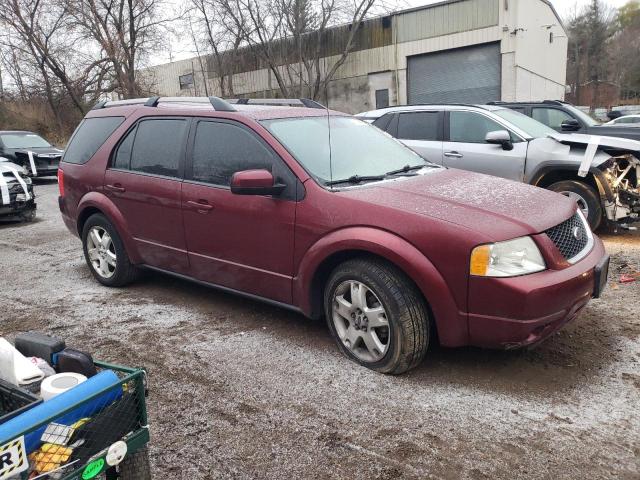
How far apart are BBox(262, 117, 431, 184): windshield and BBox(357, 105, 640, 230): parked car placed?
2.91 m

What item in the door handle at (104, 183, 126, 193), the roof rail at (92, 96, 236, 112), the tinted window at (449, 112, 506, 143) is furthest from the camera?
the tinted window at (449, 112, 506, 143)

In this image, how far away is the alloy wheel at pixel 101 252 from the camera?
529 cm

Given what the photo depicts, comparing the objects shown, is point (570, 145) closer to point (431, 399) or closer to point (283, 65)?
point (431, 399)

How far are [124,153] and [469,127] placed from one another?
4.70 meters

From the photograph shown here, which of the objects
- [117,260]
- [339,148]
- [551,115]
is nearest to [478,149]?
[551,115]

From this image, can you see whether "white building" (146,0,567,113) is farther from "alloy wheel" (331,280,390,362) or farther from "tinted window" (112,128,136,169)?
"alloy wheel" (331,280,390,362)

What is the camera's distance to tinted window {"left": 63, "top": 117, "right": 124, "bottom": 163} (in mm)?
5289

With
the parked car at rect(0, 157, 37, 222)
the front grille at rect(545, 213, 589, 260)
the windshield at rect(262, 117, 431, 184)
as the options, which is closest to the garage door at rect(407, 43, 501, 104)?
the parked car at rect(0, 157, 37, 222)

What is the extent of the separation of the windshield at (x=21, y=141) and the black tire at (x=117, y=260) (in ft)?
40.8

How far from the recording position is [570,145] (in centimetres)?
693

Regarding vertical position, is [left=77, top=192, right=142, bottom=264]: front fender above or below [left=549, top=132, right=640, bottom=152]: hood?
below

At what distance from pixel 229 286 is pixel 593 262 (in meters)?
2.61

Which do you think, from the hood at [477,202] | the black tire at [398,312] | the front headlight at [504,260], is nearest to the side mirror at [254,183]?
the hood at [477,202]

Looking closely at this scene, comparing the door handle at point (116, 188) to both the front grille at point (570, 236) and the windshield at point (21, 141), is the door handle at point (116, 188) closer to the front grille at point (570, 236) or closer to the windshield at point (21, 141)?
the front grille at point (570, 236)
